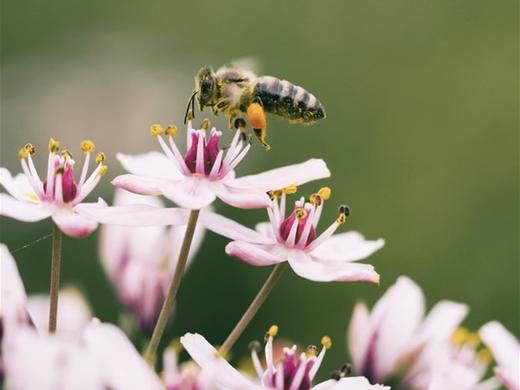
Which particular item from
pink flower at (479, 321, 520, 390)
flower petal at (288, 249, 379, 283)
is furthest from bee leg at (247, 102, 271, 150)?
pink flower at (479, 321, 520, 390)

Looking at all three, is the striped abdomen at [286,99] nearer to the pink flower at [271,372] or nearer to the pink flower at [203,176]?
the pink flower at [203,176]

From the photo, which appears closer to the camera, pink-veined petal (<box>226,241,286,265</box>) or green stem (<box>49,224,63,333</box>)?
green stem (<box>49,224,63,333</box>)

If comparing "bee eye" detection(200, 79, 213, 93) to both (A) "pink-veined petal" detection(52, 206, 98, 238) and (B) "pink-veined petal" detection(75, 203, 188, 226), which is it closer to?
(B) "pink-veined petal" detection(75, 203, 188, 226)

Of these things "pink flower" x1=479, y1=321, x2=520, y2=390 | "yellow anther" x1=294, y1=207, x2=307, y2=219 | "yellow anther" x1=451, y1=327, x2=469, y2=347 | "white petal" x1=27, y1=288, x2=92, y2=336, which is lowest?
"white petal" x1=27, y1=288, x2=92, y2=336

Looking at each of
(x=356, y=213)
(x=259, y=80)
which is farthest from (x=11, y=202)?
(x=356, y=213)

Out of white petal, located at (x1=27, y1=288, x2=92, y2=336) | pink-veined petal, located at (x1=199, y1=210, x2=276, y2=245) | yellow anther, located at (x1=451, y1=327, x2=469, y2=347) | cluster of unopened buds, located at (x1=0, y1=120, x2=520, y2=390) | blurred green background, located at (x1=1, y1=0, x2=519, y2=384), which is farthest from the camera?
blurred green background, located at (x1=1, y1=0, x2=519, y2=384)

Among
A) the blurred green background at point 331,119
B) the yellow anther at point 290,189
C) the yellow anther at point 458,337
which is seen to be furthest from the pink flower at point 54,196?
the blurred green background at point 331,119

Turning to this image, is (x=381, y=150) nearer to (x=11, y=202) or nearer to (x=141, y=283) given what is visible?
(x=141, y=283)

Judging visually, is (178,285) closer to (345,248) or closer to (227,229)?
(227,229)
